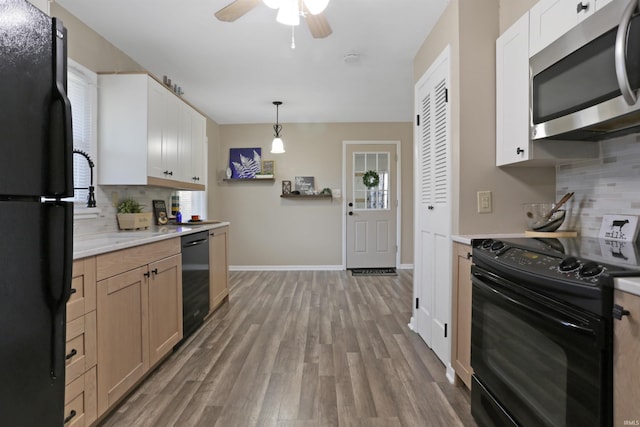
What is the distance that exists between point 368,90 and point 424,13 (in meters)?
1.62

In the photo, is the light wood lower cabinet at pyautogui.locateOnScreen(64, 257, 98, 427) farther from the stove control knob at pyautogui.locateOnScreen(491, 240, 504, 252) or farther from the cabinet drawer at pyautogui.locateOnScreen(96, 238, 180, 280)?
the stove control knob at pyautogui.locateOnScreen(491, 240, 504, 252)

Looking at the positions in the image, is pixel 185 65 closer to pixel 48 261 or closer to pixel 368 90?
pixel 368 90

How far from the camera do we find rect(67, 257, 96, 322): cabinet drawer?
4.78 feet

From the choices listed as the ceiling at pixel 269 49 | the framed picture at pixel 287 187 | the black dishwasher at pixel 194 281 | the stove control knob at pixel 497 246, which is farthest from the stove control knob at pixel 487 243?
the framed picture at pixel 287 187

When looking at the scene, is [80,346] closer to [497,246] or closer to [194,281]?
[194,281]

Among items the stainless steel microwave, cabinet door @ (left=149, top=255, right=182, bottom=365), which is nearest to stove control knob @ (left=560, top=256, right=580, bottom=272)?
the stainless steel microwave

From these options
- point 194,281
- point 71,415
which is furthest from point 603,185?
point 194,281

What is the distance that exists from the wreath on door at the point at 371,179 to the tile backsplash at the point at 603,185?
11.4ft

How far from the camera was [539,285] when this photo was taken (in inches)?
45.3

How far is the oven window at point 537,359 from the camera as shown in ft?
3.15

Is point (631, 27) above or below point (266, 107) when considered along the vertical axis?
below

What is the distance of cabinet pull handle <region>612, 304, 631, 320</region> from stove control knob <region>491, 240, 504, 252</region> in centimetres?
63

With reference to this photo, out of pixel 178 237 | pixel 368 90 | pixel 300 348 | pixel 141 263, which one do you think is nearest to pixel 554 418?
pixel 300 348

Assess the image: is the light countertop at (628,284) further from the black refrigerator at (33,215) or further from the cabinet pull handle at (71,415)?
the cabinet pull handle at (71,415)
